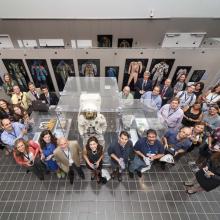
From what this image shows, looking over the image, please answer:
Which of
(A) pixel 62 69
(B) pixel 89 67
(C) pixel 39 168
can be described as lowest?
(C) pixel 39 168

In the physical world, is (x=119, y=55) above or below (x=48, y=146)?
above

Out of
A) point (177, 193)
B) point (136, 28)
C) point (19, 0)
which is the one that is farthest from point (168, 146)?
point (19, 0)

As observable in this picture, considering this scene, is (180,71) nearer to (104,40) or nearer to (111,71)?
(111,71)

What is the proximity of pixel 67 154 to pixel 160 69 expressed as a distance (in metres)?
4.26

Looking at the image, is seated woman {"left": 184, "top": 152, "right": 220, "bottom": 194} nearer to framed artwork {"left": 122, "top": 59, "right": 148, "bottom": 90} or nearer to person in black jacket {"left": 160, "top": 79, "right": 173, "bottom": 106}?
person in black jacket {"left": 160, "top": 79, "right": 173, "bottom": 106}

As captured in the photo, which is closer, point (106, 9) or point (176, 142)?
point (176, 142)

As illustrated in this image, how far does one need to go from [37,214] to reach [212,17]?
7.89 meters

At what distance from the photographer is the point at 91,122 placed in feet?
13.0

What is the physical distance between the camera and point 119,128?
4.73 m

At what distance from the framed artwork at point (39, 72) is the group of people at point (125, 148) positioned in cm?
148

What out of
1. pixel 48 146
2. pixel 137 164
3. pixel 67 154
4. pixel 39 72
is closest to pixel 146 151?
pixel 137 164

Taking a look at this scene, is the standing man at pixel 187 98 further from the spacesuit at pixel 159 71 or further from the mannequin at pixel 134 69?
the mannequin at pixel 134 69

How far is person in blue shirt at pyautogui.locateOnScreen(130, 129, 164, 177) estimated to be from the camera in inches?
147

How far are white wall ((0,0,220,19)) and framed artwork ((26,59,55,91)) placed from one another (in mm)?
1615
